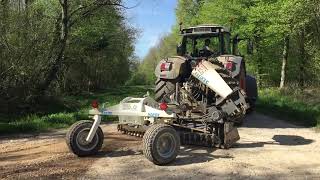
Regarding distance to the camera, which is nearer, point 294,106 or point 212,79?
point 212,79

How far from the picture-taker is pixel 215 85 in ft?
32.1

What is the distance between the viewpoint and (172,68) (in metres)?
12.0

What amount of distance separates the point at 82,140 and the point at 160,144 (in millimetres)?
1506

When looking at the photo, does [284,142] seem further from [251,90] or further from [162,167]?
[251,90]

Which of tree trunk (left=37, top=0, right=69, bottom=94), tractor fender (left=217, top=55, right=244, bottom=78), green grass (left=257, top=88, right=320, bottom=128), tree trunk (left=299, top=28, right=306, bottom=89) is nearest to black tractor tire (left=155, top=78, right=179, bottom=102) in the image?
tractor fender (left=217, top=55, right=244, bottom=78)

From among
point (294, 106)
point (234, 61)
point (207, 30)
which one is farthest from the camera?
point (294, 106)

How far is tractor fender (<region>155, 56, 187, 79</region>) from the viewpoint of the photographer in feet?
39.0

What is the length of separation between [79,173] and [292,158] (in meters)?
3.83

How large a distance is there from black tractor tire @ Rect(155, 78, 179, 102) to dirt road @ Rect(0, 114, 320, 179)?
1.83 m

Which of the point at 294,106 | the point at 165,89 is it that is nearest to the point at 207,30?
the point at 165,89

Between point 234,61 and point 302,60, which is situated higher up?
point 302,60

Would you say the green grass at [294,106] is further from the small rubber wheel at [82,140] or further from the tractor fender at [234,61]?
the small rubber wheel at [82,140]

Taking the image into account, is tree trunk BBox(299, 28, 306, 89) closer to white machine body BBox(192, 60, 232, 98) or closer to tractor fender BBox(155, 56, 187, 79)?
tractor fender BBox(155, 56, 187, 79)

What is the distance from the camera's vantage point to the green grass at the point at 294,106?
1490cm
